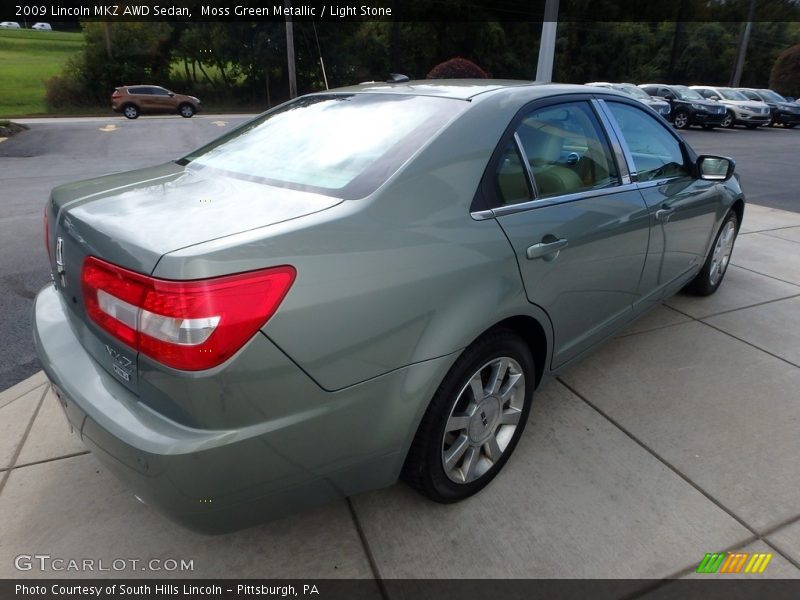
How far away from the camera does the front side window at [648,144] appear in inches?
116

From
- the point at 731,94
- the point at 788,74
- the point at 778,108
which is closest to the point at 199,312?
the point at 731,94

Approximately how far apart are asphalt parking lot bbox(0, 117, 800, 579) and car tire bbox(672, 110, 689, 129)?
2114 centimetres

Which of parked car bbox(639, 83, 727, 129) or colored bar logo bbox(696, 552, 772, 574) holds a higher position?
colored bar logo bbox(696, 552, 772, 574)

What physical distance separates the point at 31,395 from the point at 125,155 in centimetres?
1197

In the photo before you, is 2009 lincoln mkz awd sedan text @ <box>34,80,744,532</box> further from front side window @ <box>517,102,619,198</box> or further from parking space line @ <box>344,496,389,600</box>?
parking space line @ <box>344,496,389,600</box>

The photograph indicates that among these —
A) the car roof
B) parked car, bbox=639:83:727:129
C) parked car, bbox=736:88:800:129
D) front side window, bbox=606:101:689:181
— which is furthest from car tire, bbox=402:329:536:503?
parked car, bbox=736:88:800:129

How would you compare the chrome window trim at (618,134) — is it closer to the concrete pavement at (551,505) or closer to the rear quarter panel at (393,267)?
the rear quarter panel at (393,267)

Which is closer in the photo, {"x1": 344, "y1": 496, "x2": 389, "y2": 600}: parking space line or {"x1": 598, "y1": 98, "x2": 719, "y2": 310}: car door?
{"x1": 344, "y1": 496, "x2": 389, "y2": 600}: parking space line

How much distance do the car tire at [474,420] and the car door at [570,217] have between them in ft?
0.83

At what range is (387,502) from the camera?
2250 millimetres

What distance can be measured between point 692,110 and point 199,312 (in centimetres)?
2432

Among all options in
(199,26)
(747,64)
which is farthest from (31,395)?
(747,64)

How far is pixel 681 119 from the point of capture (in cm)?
2197

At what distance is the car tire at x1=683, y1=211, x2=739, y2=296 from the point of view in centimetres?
410
